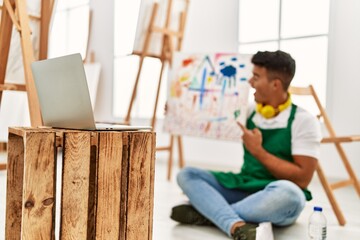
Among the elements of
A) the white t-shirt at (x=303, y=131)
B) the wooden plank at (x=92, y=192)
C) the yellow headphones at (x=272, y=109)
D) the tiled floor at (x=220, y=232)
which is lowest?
the tiled floor at (x=220, y=232)

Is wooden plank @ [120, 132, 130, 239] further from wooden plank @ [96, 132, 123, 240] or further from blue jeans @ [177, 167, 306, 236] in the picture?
blue jeans @ [177, 167, 306, 236]

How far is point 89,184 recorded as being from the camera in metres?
1.05

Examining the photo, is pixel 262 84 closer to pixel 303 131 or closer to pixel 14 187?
pixel 303 131

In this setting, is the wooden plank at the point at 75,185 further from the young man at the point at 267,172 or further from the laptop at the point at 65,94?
the young man at the point at 267,172

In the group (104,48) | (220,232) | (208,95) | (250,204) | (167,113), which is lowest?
(220,232)

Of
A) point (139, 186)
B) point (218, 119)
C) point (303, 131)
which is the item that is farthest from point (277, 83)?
point (139, 186)

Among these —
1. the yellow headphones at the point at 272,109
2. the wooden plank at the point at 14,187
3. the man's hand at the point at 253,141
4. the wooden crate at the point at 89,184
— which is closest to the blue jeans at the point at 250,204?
the man's hand at the point at 253,141

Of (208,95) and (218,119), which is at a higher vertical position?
(208,95)

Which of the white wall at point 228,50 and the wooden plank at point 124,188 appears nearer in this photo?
the wooden plank at point 124,188

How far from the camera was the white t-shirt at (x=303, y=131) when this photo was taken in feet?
5.77

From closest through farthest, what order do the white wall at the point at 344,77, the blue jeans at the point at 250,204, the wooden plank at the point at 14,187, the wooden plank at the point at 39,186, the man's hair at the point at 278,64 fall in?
the wooden plank at the point at 39,186 → the wooden plank at the point at 14,187 → the blue jeans at the point at 250,204 → the man's hair at the point at 278,64 → the white wall at the point at 344,77

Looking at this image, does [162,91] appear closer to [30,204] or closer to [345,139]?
[345,139]

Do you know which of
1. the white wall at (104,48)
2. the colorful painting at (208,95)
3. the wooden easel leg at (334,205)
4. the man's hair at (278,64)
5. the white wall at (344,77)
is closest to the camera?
the man's hair at (278,64)

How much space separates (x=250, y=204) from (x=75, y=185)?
0.89 meters
